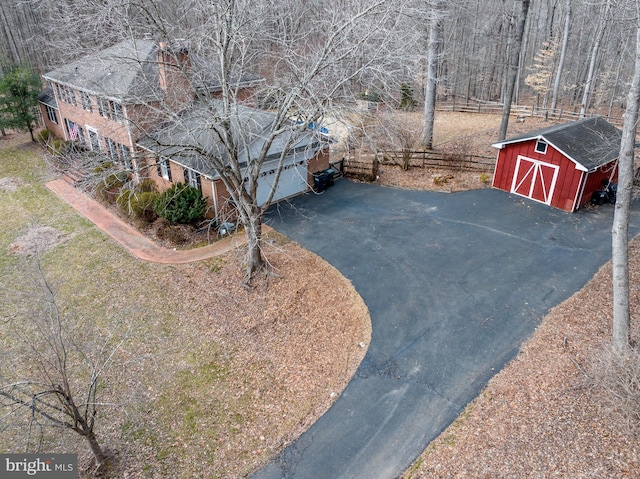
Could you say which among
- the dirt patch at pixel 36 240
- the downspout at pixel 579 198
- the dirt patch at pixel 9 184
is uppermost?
the downspout at pixel 579 198

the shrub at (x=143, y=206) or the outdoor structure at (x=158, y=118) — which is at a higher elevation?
the outdoor structure at (x=158, y=118)

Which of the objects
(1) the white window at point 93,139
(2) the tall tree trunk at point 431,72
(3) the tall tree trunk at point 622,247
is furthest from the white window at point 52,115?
(3) the tall tree trunk at point 622,247

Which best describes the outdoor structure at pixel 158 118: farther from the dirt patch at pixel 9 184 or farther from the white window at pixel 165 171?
the dirt patch at pixel 9 184

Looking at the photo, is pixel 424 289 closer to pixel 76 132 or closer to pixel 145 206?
pixel 145 206

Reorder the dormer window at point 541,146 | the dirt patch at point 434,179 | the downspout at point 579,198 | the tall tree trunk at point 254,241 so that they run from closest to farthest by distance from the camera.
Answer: the tall tree trunk at point 254,241
the downspout at point 579,198
the dormer window at point 541,146
the dirt patch at point 434,179

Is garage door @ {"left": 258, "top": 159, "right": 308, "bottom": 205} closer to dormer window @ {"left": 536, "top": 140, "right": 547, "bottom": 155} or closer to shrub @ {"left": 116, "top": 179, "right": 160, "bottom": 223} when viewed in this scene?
shrub @ {"left": 116, "top": 179, "right": 160, "bottom": 223}

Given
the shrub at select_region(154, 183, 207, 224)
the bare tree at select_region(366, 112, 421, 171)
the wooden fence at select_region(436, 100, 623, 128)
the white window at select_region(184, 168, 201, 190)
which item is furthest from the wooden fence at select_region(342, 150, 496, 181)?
the wooden fence at select_region(436, 100, 623, 128)

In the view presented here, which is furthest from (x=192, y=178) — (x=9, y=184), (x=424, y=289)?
(x=9, y=184)
